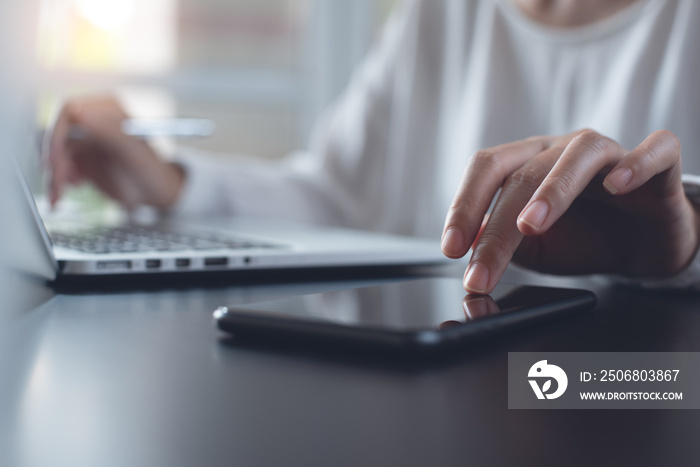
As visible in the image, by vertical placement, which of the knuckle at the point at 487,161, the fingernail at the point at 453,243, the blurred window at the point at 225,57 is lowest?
the fingernail at the point at 453,243

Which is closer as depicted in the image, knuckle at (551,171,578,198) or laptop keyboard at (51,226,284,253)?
knuckle at (551,171,578,198)

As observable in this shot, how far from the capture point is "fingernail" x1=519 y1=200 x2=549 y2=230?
1.02ft

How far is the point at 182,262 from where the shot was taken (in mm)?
432

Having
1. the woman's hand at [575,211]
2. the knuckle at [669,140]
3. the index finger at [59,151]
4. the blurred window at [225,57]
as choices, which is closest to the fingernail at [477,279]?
the woman's hand at [575,211]

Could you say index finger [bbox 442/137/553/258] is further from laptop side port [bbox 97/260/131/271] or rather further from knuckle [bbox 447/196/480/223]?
laptop side port [bbox 97/260/131/271]

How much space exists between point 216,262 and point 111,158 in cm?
56

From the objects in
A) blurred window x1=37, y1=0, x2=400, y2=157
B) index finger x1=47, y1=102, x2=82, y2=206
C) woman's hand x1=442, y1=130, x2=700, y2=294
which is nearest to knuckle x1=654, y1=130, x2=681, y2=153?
woman's hand x1=442, y1=130, x2=700, y2=294

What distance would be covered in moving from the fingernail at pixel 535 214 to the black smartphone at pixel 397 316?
0.12 ft

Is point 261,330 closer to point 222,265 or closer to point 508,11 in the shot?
point 222,265

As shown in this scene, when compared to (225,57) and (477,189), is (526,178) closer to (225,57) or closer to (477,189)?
(477,189)

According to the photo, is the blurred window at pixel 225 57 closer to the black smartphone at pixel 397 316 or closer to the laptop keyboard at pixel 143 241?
the laptop keyboard at pixel 143 241

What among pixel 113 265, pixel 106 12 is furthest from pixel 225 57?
pixel 113 265

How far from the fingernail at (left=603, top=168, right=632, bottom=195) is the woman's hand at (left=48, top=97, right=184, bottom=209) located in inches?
27.9

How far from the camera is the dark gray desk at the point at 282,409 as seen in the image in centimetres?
Result: 16
